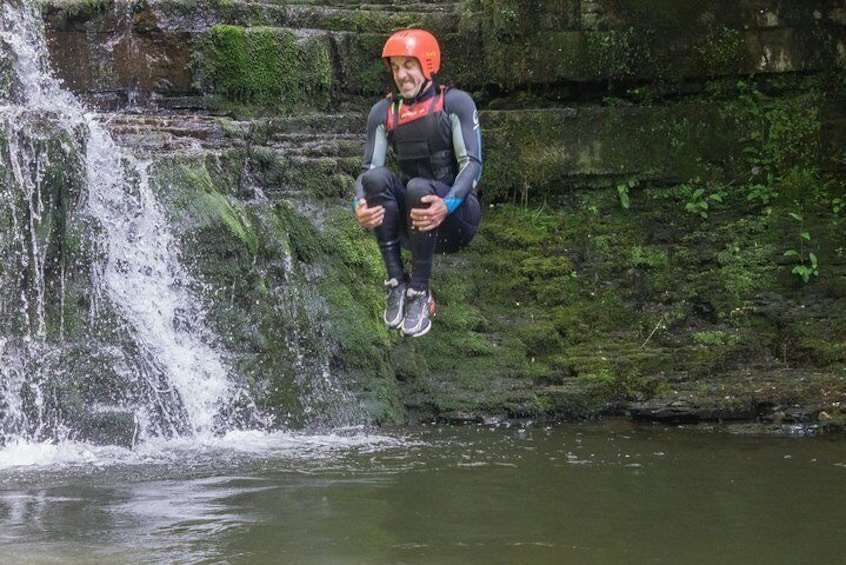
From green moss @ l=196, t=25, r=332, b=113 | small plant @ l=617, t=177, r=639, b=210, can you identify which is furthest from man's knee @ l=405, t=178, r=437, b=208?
small plant @ l=617, t=177, r=639, b=210

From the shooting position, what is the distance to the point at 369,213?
671cm

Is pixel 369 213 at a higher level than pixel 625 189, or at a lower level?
lower

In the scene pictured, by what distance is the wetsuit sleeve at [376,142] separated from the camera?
269 inches

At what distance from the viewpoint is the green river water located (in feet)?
18.1

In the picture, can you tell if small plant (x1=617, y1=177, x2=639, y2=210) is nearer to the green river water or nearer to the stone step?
the stone step

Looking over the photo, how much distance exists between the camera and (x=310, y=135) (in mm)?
11266

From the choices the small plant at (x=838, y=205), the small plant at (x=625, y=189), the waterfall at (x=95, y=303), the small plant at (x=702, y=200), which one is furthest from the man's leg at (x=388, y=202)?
the small plant at (x=838, y=205)

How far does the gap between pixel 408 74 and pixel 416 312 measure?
1273 millimetres

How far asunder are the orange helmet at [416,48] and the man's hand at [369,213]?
0.74m

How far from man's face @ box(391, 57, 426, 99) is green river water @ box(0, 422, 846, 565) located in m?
2.10

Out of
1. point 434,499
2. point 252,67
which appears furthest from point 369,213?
point 252,67

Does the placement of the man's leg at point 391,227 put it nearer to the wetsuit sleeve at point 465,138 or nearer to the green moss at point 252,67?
A: the wetsuit sleeve at point 465,138

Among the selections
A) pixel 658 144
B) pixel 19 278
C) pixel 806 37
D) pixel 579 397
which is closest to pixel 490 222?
pixel 658 144

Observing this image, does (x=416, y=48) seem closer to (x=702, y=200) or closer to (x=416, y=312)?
(x=416, y=312)
